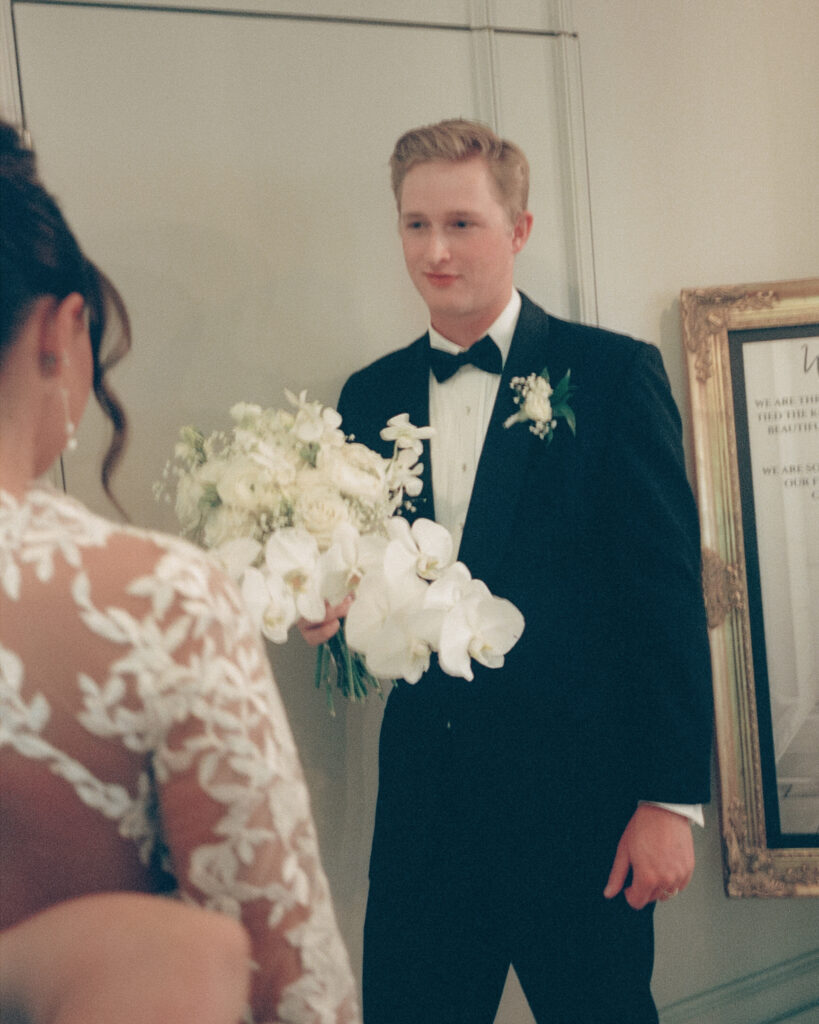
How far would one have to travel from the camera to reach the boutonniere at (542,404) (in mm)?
1719

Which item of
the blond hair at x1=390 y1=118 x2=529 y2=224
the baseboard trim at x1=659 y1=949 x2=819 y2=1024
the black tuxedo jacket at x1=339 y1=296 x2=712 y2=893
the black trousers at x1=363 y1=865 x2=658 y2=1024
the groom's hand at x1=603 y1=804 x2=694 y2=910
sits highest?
the blond hair at x1=390 y1=118 x2=529 y2=224

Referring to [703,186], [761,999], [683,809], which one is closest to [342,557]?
[683,809]

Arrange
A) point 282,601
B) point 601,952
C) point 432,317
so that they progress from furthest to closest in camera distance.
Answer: point 432,317 → point 601,952 → point 282,601

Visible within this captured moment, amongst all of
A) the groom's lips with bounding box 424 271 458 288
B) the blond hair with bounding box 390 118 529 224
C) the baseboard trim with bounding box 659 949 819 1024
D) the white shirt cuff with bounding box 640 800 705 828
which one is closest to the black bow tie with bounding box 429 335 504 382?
the groom's lips with bounding box 424 271 458 288

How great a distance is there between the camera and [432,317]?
6.24 feet

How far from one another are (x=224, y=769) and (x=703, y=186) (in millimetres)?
2072

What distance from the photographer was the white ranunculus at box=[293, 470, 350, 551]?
54.1 inches

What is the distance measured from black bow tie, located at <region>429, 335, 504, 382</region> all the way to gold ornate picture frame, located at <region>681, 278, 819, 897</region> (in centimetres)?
65

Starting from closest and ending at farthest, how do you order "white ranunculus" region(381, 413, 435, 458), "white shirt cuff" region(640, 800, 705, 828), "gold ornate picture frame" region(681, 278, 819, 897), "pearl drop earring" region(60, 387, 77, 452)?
"pearl drop earring" region(60, 387, 77, 452), "white ranunculus" region(381, 413, 435, 458), "white shirt cuff" region(640, 800, 705, 828), "gold ornate picture frame" region(681, 278, 819, 897)

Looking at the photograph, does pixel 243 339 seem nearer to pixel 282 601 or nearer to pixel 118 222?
pixel 118 222

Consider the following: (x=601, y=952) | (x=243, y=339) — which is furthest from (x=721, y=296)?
(x=601, y=952)

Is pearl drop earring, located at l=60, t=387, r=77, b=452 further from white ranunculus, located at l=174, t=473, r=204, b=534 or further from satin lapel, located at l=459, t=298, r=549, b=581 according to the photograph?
satin lapel, located at l=459, t=298, r=549, b=581

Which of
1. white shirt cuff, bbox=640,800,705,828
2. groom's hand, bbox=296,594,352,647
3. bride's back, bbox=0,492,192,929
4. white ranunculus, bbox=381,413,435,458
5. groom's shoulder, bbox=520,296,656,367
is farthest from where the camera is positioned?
groom's shoulder, bbox=520,296,656,367

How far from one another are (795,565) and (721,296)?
0.65 meters
